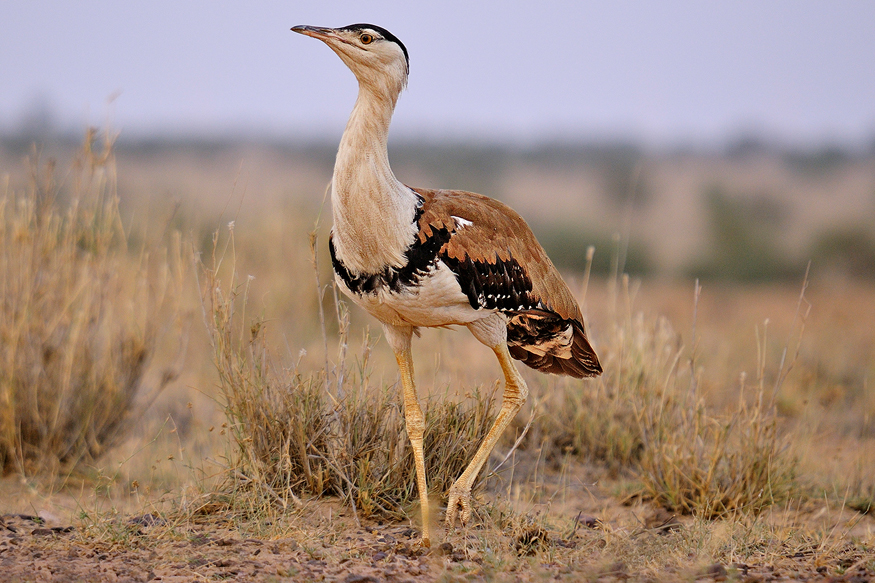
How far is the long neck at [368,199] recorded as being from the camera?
3350 millimetres

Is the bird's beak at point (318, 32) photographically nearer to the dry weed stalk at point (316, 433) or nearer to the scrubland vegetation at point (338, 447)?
the scrubland vegetation at point (338, 447)

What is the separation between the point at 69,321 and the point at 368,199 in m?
2.99

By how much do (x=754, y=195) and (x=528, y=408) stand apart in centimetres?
2707

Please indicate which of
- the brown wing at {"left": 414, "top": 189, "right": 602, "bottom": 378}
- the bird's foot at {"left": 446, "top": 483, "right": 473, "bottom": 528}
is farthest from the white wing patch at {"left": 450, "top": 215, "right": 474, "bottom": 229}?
the bird's foot at {"left": 446, "top": 483, "right": 473, "bottom": 528}

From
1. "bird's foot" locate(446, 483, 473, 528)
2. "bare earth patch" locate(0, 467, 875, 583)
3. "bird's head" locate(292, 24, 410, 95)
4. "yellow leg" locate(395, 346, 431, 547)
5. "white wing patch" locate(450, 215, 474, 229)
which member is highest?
"bird's head" locate(292, 24, 410, 95)

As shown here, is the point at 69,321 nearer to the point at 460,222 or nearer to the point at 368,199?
the point at 368,199

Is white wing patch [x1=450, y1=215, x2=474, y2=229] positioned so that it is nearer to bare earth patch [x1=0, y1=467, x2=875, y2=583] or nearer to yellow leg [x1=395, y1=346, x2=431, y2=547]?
yellow leg [x1=395, y1=346, x2=431, y2=547]

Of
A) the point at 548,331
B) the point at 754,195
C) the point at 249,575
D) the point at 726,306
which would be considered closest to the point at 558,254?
the point at 726,306

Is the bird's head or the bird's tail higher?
the bird's head

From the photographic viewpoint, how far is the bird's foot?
12.5ft

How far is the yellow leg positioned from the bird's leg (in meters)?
A: 0.15

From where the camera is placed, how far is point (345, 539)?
12.1 ft

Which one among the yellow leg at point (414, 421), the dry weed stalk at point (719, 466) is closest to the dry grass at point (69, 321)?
the yellow leg at point (414, 421)

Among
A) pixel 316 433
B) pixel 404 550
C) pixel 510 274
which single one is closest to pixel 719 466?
pixel 510 274
